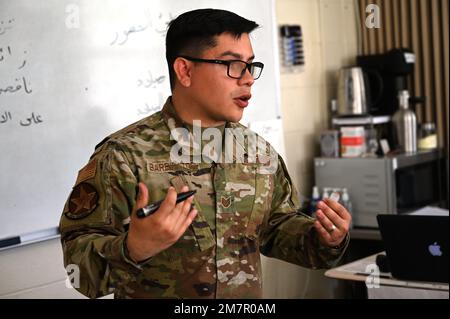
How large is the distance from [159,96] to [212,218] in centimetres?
127

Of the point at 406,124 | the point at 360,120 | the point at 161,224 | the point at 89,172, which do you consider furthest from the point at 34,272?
the point at 406,124

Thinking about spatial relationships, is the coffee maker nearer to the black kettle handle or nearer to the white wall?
the black kettle handle

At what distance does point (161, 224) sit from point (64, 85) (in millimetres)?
1355

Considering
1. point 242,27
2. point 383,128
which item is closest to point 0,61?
point 242,27

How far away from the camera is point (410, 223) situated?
2.07m

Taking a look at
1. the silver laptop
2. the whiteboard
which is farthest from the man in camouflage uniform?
the whiteboard

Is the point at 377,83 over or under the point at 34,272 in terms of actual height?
over

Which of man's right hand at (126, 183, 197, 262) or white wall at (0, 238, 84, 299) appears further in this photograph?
white wall at (0, 238, 84, 299)

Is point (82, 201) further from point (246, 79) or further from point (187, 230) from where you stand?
point (246, 79)

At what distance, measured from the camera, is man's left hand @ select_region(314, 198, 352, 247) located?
4.09 feet

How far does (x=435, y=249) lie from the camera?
2.04 meters

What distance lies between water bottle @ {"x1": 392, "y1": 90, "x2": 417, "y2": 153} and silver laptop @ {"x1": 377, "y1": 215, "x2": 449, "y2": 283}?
1.35 m
